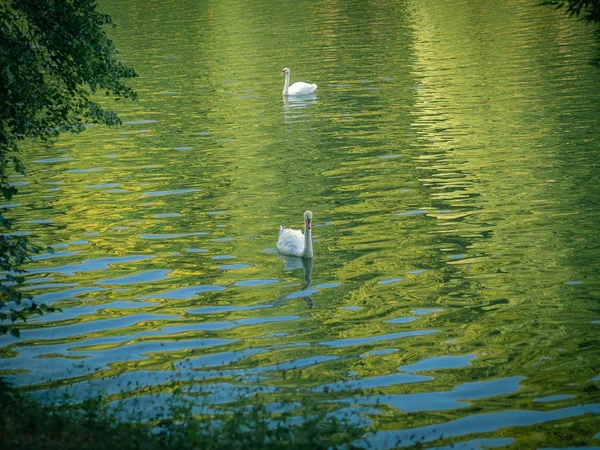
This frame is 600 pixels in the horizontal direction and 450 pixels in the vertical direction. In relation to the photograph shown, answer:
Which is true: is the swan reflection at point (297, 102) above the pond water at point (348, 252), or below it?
below

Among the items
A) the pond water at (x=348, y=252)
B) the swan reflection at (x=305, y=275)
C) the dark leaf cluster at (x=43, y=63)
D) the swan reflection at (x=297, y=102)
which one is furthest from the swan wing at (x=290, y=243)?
the swan reflection at (x=297, y=102)

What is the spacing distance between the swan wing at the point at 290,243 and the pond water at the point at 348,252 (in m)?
0.35

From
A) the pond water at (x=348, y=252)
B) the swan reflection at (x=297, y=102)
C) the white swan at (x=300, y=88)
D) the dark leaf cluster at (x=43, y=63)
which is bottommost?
the swan reflection at (x=297, y=102)

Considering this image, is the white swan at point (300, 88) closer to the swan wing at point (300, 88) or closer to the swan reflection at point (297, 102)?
the swan wing at point (300, 88)

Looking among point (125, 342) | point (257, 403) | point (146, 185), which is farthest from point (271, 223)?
point (257, 403)

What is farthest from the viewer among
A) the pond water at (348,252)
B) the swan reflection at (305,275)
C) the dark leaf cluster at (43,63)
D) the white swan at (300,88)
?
the white swan at (300,88)

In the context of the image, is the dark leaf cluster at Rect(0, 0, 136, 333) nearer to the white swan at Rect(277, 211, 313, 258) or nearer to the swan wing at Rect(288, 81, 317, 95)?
the white swan at Rect(277, 211, 313, 258)

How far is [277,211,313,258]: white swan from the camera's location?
65.0ft

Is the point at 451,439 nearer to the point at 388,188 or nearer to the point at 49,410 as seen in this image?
the point at 49,410

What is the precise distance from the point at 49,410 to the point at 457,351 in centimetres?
670

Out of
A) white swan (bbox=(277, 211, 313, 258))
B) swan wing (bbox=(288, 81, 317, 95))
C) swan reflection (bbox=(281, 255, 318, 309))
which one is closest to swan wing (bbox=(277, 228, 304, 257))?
white swan (bbox=(277, 211, 313, 258))

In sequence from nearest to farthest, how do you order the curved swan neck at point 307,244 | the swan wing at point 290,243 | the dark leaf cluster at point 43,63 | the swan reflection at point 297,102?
the dark leaf cluster at point 43,63, the curved swan neck at point 307,244, the swan wing at point 290,243, the swan reflection at point 297,102

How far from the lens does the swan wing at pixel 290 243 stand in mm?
20031

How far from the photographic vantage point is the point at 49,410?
11.0 metres
